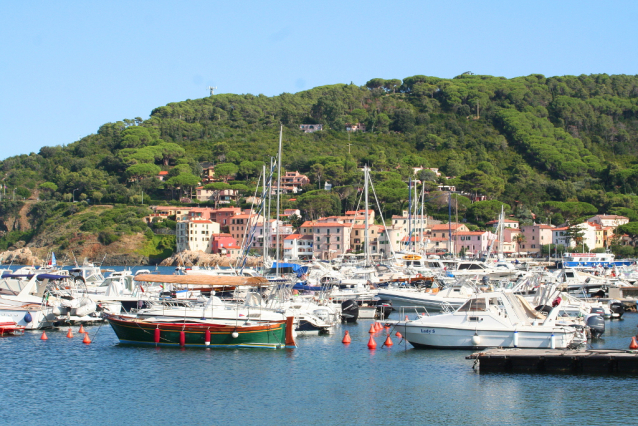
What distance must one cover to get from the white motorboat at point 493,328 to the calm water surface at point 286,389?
0.57 metres

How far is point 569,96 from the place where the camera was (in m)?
182

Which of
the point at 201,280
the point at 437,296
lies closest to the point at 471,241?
the point at 437,296

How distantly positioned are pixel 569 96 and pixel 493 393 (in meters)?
177

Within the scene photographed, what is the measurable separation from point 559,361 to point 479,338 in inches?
136

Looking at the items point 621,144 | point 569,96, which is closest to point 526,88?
point 569,96

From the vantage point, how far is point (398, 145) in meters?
154

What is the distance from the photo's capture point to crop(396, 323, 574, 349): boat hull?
74.7ft

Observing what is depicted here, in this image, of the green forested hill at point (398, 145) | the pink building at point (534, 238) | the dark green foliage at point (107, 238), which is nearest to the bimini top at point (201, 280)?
the dark green foliage at point (107, 238)

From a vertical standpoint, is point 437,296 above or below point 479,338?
above

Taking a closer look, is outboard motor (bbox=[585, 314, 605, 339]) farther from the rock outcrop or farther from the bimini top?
the rock outcrop

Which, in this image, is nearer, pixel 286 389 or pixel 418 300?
pixel 286 389

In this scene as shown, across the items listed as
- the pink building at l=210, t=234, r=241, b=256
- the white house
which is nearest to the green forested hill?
the pink building at l=210, t=234, r=241, b=256

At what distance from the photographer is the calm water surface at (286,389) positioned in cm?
1708

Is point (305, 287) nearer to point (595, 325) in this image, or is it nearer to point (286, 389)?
A: point (595, 325)
